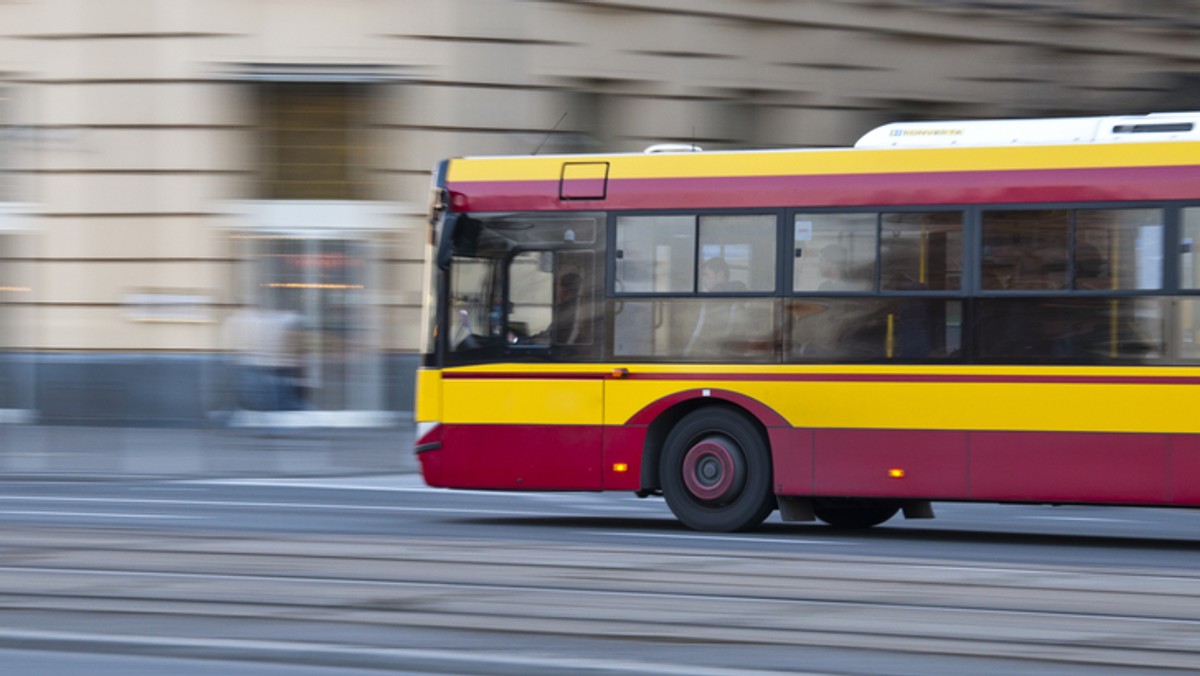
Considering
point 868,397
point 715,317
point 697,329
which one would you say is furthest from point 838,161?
point 868,397

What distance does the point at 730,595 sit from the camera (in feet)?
26.1

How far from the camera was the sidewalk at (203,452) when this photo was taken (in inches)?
690

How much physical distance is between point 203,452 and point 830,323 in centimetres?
937

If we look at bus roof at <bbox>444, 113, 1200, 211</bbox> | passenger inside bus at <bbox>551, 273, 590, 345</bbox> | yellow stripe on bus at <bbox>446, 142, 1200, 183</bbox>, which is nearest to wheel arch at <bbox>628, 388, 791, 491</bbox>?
passenger inside bus at <bbox>551, 273, 590, 345</bbox>

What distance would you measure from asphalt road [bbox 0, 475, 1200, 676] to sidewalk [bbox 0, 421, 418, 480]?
4938mm

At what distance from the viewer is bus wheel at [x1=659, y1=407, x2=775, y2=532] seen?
11297 millimetres

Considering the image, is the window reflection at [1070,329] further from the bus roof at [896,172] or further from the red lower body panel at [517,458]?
the red lower body panel at [517,458]

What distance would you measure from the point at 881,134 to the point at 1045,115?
1349 cm

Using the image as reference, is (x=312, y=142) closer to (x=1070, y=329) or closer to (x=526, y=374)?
(x=526, y=374)

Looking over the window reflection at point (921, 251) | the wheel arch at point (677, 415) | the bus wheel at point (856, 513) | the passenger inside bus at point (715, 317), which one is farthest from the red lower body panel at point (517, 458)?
the window reflection at point (921, 251)

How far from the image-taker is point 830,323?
436 inches

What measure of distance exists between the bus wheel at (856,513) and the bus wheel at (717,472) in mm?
830

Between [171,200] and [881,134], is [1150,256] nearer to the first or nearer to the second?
[881,134]

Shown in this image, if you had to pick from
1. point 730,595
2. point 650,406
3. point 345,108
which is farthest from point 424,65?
point 730,595
